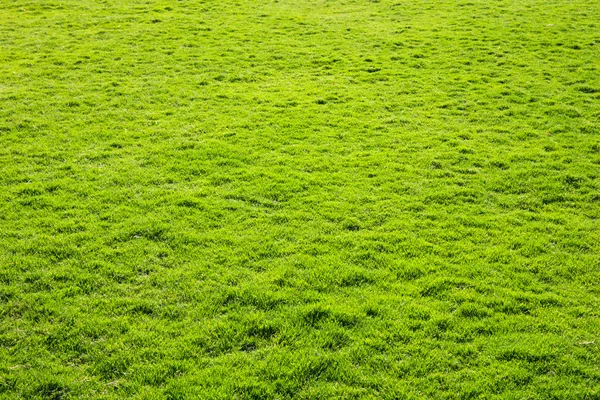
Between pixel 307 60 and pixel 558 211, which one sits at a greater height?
pixel 307 60

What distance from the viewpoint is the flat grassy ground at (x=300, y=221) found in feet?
25.4

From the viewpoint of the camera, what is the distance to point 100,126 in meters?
15.3

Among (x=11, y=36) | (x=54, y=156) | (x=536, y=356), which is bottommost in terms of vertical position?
(x=536, y=356)

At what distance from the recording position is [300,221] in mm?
11117

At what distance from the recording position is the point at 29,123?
50.5ft

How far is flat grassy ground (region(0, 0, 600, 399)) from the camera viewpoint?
773 centimetres

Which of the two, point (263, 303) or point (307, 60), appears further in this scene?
point (307, 60)

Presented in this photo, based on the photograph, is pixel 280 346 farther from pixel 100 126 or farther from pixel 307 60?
pixel 307 60

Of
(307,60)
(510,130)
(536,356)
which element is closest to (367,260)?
(536,356)

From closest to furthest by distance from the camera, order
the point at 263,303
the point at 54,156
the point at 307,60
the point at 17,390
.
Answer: the point at 17,390 < the point at 263,303 < the point at 54,156 < the point at 307,60

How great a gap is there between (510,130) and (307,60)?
880 cm

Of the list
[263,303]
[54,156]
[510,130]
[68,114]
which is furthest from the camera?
[68,114]

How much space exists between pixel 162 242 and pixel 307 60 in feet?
41.0

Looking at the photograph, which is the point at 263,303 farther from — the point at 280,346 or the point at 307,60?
the point at 307,60
